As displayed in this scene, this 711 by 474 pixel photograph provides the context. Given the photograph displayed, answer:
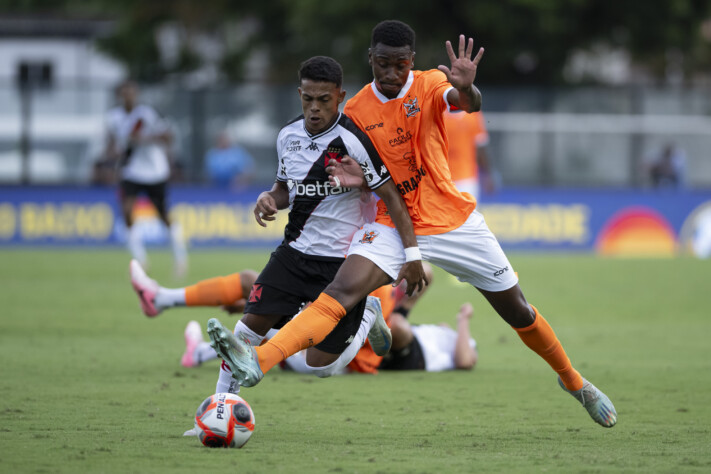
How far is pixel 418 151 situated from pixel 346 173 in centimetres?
48

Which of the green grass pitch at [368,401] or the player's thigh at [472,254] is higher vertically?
the player's thigh at [472,254]

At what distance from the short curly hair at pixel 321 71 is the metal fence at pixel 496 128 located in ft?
56.3

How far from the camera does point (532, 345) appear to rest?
6.21m

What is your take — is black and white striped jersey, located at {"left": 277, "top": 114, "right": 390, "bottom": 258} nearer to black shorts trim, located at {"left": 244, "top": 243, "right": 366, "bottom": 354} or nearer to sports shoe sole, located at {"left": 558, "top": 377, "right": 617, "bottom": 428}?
black shorts trim, located at {"left": 244, "top": 243, "right": 366, "bottom": 354}

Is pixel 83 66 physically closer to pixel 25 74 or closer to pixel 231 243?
pixel 25 74

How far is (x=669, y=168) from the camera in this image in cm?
2388

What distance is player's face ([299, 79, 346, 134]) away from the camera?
579cm

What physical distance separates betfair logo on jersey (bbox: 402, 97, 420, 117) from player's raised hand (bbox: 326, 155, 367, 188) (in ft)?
1.47

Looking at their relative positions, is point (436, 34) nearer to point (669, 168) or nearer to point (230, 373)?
point (669, 168)

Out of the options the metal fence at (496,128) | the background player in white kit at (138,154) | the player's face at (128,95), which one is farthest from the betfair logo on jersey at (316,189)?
the metal fence at (496,128)

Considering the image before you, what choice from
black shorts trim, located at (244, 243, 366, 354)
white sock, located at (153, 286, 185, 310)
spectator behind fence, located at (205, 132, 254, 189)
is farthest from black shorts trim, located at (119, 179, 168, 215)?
black shorts trim, located at (244, 243, 366, 354)

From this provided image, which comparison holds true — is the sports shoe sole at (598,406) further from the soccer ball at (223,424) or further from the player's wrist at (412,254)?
the soccer ball at (223,424)

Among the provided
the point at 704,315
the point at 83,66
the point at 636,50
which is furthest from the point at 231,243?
the point at 83,66

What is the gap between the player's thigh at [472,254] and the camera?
5.89m
